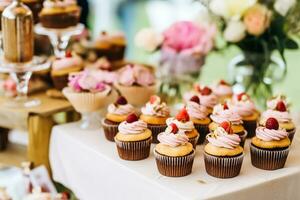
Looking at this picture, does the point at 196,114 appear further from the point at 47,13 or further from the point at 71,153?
the point at 47,13

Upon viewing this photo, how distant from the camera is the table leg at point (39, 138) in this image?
2104 millimetres

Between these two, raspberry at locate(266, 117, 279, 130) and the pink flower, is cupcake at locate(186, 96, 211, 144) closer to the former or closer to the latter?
raspberry at locate(266, 117, 279, 130)

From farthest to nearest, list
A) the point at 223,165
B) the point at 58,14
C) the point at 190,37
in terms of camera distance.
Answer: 1. the point at 190,37
2. the point at 58,14
3. the point at 223,165

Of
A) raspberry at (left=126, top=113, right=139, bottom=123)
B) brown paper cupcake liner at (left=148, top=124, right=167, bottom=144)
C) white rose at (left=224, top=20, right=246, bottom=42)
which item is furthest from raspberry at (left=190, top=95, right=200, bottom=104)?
white rose at (left=224, top=20, right=246, bottom=42)

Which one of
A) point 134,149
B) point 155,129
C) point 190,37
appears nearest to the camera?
point 134,149

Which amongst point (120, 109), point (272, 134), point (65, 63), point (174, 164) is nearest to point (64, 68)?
point (65, 63)

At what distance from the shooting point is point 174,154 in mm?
1657

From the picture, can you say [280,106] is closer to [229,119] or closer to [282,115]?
[282,115]

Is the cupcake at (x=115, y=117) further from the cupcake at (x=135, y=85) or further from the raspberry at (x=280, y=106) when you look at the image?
the raspberry at (x=280, y=106)

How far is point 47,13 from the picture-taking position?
88.3 inches

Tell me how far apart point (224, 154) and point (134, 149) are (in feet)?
0.85

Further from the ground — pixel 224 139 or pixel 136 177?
pixel 224 139

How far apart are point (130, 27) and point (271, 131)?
4.27m

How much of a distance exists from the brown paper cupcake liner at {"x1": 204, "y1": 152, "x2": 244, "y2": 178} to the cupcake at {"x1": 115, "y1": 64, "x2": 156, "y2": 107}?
1.85ft
